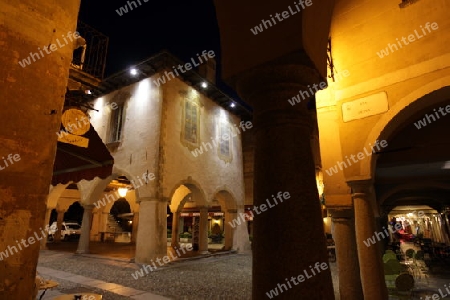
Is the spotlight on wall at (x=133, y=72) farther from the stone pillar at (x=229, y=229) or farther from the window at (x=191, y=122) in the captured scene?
the stone pillar at (x=229, y=229)

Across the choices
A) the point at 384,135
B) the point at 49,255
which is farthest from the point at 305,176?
the point at 49,255

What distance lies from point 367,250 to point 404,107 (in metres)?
2.56

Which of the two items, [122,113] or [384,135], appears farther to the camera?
[122,113]

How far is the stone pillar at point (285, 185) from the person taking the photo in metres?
1.68

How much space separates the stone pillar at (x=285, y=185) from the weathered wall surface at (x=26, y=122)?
2646 mm

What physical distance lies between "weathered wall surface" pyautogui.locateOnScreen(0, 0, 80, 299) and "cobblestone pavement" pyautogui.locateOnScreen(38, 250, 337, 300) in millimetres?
4672

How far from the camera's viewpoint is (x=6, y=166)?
2.98 metres

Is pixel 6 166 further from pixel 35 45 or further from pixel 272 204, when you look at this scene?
pixel 272 204

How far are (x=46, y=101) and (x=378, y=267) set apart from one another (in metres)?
5.66

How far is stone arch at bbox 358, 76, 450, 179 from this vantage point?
4461 millimetres

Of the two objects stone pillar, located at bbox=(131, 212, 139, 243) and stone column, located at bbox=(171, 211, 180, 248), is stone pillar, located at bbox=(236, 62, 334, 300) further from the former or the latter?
stone pillar, located at bbox=(131, 212, 139, 243)

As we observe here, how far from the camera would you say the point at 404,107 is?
15.5ft

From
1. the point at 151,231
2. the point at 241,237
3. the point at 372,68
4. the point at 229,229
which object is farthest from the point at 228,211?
the point at 372,68

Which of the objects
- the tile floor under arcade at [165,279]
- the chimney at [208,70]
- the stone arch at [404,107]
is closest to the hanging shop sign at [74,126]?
the tile floor under arcade at [165,279]
